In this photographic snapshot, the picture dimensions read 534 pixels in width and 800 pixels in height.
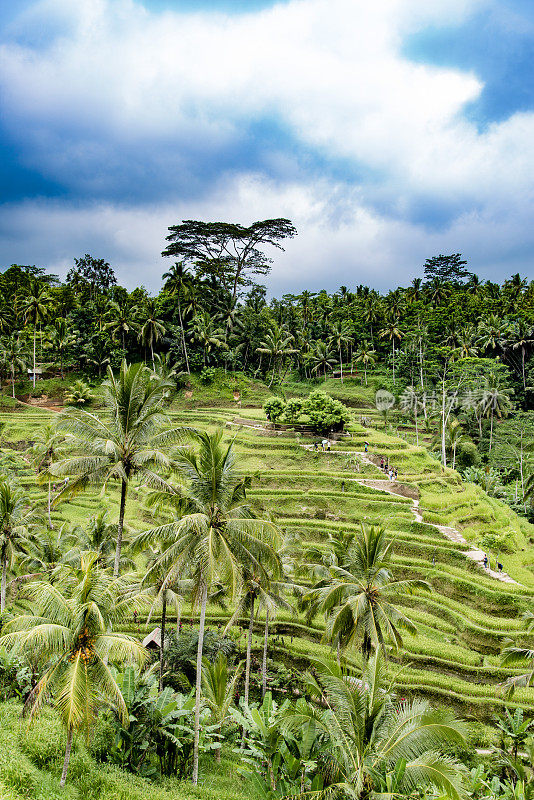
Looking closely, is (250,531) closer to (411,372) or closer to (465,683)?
(465,683)

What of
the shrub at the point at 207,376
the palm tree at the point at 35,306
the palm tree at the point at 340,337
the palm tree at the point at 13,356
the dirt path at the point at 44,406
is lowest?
the dirt path at the point at 44,406

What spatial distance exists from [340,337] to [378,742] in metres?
62.7

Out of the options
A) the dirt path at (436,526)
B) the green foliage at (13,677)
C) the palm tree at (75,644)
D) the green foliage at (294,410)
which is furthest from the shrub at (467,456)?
the palm tree at (75,644)

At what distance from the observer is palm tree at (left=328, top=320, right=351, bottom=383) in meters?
69.9

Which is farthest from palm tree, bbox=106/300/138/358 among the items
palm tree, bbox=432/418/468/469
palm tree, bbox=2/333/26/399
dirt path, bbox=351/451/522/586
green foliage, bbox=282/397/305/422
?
palm tree, bbox=432/418/468/469

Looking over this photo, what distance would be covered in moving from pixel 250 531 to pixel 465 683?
15.0 meters

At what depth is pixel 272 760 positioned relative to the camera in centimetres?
1207

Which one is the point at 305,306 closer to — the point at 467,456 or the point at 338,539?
the point at 467,456

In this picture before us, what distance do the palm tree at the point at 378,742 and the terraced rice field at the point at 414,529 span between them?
19.8ft

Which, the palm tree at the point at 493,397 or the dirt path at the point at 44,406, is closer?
the dirt path at the point at 44,406

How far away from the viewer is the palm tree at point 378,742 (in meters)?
8.66

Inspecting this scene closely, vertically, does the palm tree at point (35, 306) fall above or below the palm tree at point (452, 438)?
above

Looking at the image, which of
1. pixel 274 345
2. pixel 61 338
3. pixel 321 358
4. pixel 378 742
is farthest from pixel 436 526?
pixel 61 338

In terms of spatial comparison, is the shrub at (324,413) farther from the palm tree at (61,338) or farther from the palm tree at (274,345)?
the palm tree at (61,338)
